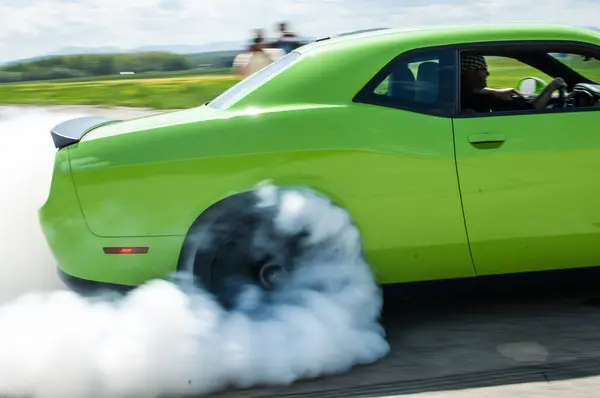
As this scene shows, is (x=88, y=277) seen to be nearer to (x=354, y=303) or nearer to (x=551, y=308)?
(x=354, y=303)

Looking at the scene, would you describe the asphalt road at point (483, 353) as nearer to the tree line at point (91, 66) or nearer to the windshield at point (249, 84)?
the windshield at point (249, 84)

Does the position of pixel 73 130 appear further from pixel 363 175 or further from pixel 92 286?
pixel 363 175

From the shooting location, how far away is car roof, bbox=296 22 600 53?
13.8ft

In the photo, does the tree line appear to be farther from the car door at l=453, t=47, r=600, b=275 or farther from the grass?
the car door at l=453, t=47, r=600, b=275

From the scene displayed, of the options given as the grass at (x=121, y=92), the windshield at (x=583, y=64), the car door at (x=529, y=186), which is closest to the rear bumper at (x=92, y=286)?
the car door at (x=529, y=186)

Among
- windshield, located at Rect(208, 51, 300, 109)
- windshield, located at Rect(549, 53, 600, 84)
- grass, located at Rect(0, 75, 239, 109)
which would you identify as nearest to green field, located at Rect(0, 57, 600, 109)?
grass, located at Rect(0, 75, 239, 109)

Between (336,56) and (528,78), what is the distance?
1.42 metres

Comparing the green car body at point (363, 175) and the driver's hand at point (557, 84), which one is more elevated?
the driver's hand at point (557, 84)

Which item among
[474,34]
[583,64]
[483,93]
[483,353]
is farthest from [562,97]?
[483,353]

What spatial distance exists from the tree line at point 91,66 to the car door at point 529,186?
16.8 meters

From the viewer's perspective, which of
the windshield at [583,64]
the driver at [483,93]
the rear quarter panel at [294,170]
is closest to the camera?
the rear quarter panel at [294,170]

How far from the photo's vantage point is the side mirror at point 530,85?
16.0 ft

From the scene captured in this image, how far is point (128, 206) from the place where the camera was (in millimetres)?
3891

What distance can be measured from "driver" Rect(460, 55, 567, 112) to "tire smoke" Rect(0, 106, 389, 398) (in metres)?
0.87
